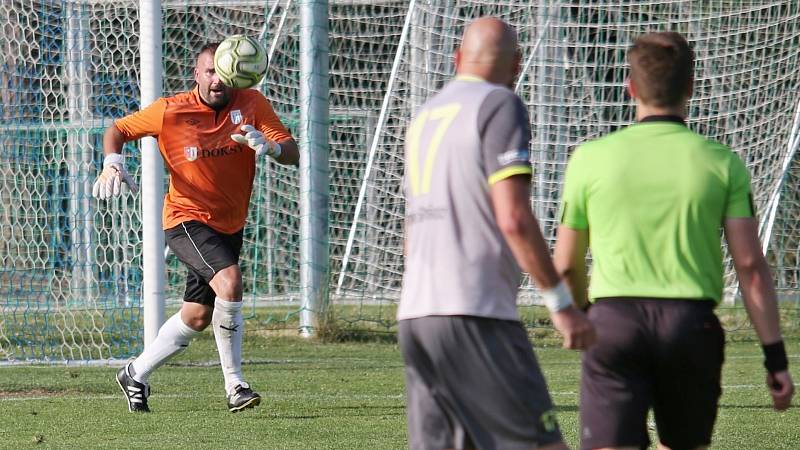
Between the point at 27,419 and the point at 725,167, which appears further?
the point at 27,419

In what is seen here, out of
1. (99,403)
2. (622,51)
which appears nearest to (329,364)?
(99,403)

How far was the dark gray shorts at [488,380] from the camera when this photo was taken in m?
4.12

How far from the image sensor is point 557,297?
13.4 ft

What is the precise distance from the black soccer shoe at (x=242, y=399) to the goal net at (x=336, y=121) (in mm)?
4322

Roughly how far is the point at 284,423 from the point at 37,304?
6.44 m

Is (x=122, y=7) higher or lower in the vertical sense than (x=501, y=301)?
higher

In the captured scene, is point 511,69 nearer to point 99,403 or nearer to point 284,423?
point 284,423

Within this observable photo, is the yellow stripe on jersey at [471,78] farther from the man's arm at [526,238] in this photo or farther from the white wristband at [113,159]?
the white wristband at [113,159]

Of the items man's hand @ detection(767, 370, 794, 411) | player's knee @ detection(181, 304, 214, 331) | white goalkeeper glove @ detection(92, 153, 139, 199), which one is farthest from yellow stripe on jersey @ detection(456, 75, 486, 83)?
player's knee @ detection(181, 304, 214, 331)

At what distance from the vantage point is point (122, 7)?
12867mm

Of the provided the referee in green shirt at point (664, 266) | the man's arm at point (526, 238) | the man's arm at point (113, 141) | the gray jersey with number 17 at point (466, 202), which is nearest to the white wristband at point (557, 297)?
the man's arm at point (526, 238)

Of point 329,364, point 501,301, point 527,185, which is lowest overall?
point 329,364

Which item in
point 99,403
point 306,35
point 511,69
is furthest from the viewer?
point 306,35

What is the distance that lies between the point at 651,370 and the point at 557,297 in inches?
18.3
